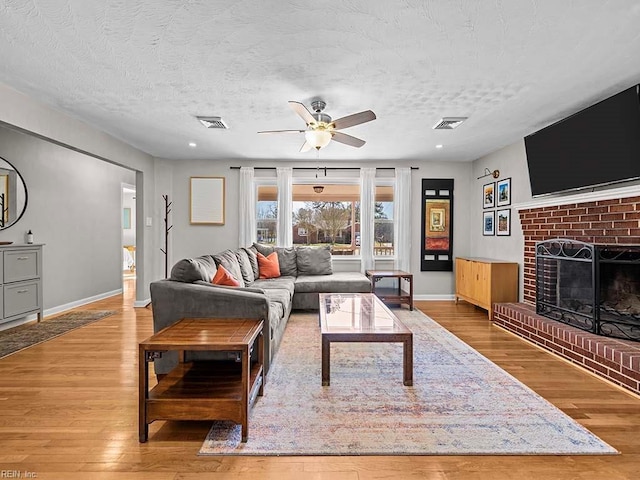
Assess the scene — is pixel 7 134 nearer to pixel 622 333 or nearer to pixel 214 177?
pixel 214 177

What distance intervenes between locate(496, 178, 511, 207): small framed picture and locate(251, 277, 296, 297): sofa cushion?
3.33 metres

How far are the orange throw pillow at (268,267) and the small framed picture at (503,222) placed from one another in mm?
3427

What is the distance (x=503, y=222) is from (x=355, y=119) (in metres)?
3.37

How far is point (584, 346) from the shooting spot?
10.0 ft

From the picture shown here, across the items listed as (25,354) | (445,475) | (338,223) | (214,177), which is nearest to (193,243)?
(214,177)

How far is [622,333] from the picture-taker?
3.10 metres

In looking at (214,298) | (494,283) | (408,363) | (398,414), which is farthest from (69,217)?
(494,283)

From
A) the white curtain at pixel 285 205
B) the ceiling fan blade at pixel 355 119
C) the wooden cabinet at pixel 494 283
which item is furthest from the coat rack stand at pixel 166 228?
the wooden cabinet at pixel 494 283

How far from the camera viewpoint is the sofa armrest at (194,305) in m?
2.68

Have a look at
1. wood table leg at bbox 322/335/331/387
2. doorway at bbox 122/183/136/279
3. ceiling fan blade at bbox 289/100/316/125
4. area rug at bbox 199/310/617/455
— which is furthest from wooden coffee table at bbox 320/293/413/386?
doorway at bbox 122/183/136/279

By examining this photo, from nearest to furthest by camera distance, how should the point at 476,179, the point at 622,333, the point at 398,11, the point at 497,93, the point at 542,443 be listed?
the point at 542,443, the point at 398,11, the point at 622,333, the point at 497,93, the point at 476,179

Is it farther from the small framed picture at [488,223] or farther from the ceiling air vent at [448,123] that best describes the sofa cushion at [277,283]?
the small framed picture at [488,223]

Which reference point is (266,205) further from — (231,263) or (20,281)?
(20,281)

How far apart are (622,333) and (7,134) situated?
23.0 ft
